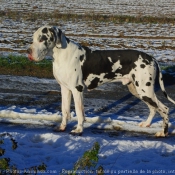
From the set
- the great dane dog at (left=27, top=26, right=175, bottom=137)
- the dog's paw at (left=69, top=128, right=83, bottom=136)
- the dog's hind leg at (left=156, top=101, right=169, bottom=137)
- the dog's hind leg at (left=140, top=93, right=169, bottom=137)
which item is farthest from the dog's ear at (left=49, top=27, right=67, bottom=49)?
the dog's hind leg at (left=156, top=101, right=169, bottom=137)

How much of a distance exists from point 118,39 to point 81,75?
1503 centimetres

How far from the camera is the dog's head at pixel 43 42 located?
6992mm

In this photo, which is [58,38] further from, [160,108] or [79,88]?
[160,108]

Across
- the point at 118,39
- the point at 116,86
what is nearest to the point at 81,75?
the point at 116,86

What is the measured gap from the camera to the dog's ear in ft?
23.3

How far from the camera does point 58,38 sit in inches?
282

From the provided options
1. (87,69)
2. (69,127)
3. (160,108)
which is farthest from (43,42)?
(160,108)

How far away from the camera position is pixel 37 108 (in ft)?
29.8

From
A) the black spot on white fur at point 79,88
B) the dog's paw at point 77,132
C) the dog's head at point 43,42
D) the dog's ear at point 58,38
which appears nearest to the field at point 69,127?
the dog's paw at point 77,132

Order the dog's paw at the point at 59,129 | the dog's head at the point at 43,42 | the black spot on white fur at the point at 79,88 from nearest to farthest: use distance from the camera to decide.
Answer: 1. the dog's head at the point at 43,42
2. the black spot on white fur at the point at 79,88
3. the dog's paw at the point at 59,129

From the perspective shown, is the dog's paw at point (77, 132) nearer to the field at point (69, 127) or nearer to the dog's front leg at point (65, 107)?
the field at point (69, 127)

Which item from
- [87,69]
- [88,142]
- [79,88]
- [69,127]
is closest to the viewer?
[88,142]

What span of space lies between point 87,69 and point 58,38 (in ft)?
2.68

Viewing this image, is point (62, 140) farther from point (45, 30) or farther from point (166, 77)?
point (166, 77)
